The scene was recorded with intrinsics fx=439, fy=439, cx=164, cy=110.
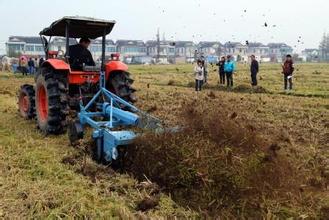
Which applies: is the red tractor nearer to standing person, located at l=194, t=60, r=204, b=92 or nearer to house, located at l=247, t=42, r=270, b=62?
standing person, located at l=194, t=60, r=204, b=92

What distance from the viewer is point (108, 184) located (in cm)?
498

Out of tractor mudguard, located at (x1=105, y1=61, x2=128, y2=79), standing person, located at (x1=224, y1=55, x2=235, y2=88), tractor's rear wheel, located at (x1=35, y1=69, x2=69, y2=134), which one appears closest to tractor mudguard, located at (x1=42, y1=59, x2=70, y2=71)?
tractor's rear wheel, located at (x1=35, y1=69, x2=69, y2=134)

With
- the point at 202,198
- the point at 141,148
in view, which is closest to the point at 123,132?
the point at 141,148

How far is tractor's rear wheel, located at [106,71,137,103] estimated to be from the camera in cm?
839

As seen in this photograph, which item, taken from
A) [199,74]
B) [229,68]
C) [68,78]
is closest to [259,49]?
[229,68]

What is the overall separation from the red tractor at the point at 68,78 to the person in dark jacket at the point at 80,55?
0.09 metres

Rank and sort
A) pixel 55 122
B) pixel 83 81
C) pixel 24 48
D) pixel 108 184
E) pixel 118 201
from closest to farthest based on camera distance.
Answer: pixel 118 201, pixel 108 184, pixel 55 122, pixel 83 81, pixel 24 48

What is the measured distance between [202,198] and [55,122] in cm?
406

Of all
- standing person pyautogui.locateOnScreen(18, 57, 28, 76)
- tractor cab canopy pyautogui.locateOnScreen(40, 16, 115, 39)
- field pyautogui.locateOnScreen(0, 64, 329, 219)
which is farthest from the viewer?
standing person pyautogui.locateOnScreen(18, 57, 28, 76)

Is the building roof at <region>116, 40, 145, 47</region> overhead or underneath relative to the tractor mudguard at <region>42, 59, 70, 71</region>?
overhead

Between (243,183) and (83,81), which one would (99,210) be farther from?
(83,81)

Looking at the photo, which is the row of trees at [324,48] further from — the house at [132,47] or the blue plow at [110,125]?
the blue plow at [110,125]

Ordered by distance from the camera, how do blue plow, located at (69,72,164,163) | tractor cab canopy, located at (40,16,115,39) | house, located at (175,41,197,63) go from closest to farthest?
1. blue plow, located at (69,72,164,163)
2. tractor cab canopy, located at (40,16,115,39)
3. house, located at (175,41,197,63)

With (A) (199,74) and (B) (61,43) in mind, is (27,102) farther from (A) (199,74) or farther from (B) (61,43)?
(A) (199,74)
